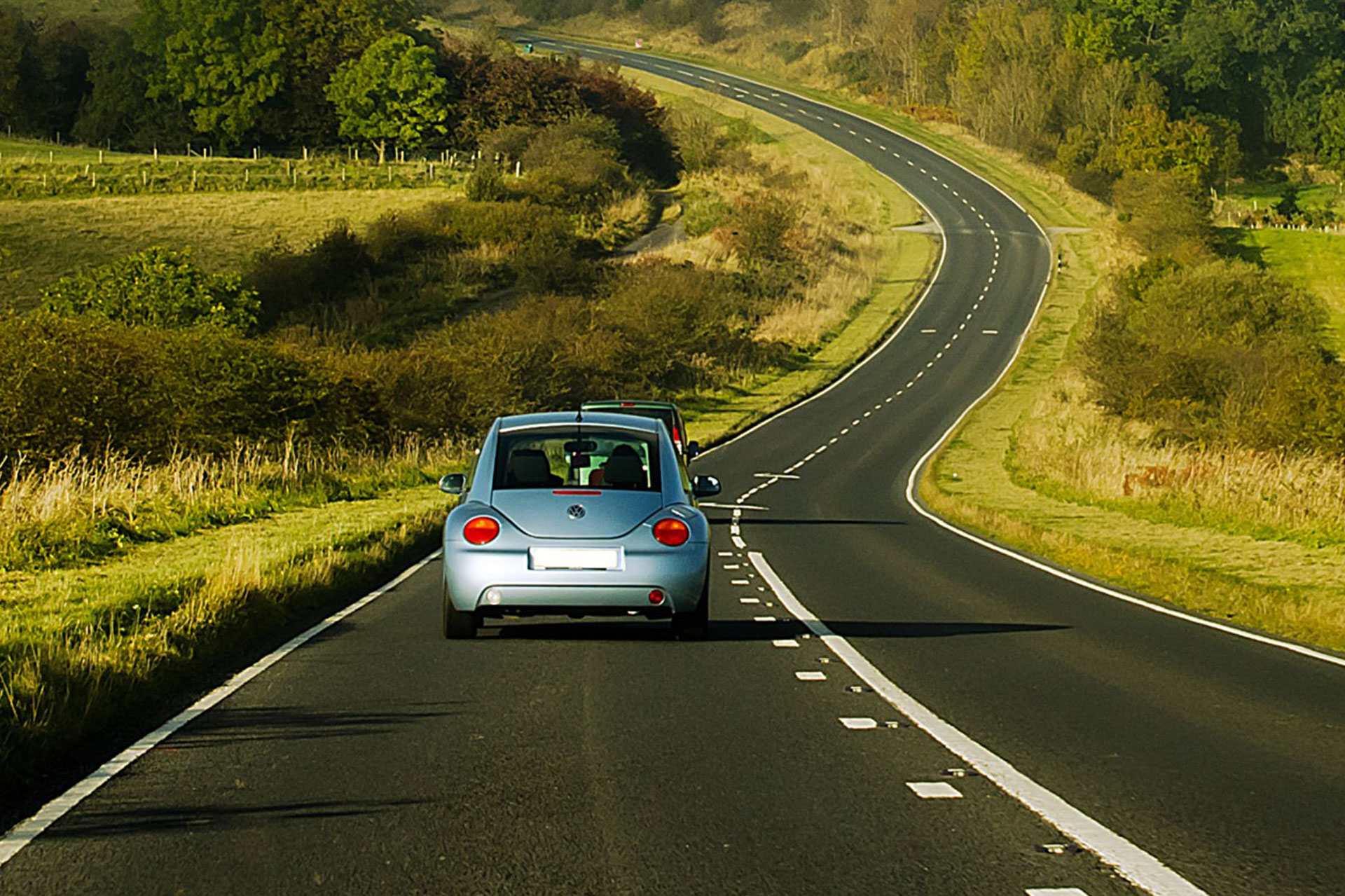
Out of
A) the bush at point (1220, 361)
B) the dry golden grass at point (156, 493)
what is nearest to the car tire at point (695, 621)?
the dry golden grass at point (156, 493)

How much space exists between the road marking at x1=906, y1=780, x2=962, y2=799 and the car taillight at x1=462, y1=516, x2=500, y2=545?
4.98 metres

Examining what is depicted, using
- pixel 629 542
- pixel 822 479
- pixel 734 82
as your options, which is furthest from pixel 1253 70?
pixel 629 542

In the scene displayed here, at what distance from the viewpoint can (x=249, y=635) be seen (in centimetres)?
1264

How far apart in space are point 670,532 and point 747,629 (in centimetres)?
212

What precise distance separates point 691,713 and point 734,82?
426 ft

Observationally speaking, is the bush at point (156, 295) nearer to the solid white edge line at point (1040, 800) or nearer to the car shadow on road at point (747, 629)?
the car shadow on road at point (747, 629)

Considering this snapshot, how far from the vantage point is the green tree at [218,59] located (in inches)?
3932

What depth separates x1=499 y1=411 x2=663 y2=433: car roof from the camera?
43.0ft

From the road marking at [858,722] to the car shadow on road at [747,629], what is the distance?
3.56m

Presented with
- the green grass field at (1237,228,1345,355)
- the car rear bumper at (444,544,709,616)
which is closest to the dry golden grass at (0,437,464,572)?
the car rear bumper at (444,544,709,616)

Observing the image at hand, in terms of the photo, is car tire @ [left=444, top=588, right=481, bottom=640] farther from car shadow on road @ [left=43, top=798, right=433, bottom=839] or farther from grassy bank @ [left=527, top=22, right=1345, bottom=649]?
grassy bank @ [left=527, top=22, right=1345, bottom=649]

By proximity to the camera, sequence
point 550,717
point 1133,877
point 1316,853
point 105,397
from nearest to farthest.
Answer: point 1133,877
point 1316,853
point 550,717
point 105,397

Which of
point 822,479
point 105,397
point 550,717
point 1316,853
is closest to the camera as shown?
point 1316,853

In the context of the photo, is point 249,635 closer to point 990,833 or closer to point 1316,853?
point 990,833
